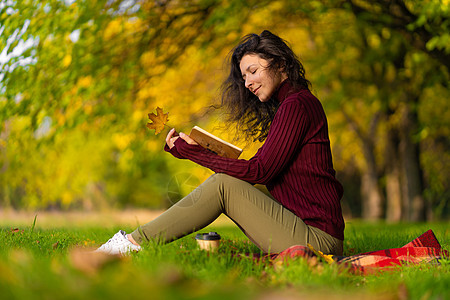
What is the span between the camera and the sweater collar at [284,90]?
3.19 meters

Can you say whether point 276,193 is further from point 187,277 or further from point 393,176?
point 393,176

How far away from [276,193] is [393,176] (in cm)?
1055

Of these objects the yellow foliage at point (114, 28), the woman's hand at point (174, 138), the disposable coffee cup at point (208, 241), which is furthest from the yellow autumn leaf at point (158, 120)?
the yellow foliage at point (114, 28)

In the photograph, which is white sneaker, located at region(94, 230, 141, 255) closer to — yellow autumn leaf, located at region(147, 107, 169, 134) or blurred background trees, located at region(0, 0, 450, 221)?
blurred background trees, located at region(0, 0, 450, 221)

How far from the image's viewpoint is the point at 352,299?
134 cm

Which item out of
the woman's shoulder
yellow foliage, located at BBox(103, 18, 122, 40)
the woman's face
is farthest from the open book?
yellow foliage, located at BBox(103, 18, 122, 40)

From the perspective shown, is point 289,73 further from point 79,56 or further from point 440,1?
point 79,56

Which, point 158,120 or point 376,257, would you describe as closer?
point 376,257

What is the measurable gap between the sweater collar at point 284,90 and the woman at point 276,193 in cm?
2

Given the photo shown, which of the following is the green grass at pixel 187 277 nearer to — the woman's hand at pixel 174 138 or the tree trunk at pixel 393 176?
the woman's hand at pixel 174 138

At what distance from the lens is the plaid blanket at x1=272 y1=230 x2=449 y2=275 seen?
8.21 feet

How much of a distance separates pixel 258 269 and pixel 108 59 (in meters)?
4.85

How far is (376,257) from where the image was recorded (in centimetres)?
279

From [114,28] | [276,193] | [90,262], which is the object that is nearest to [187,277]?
[90,262]
